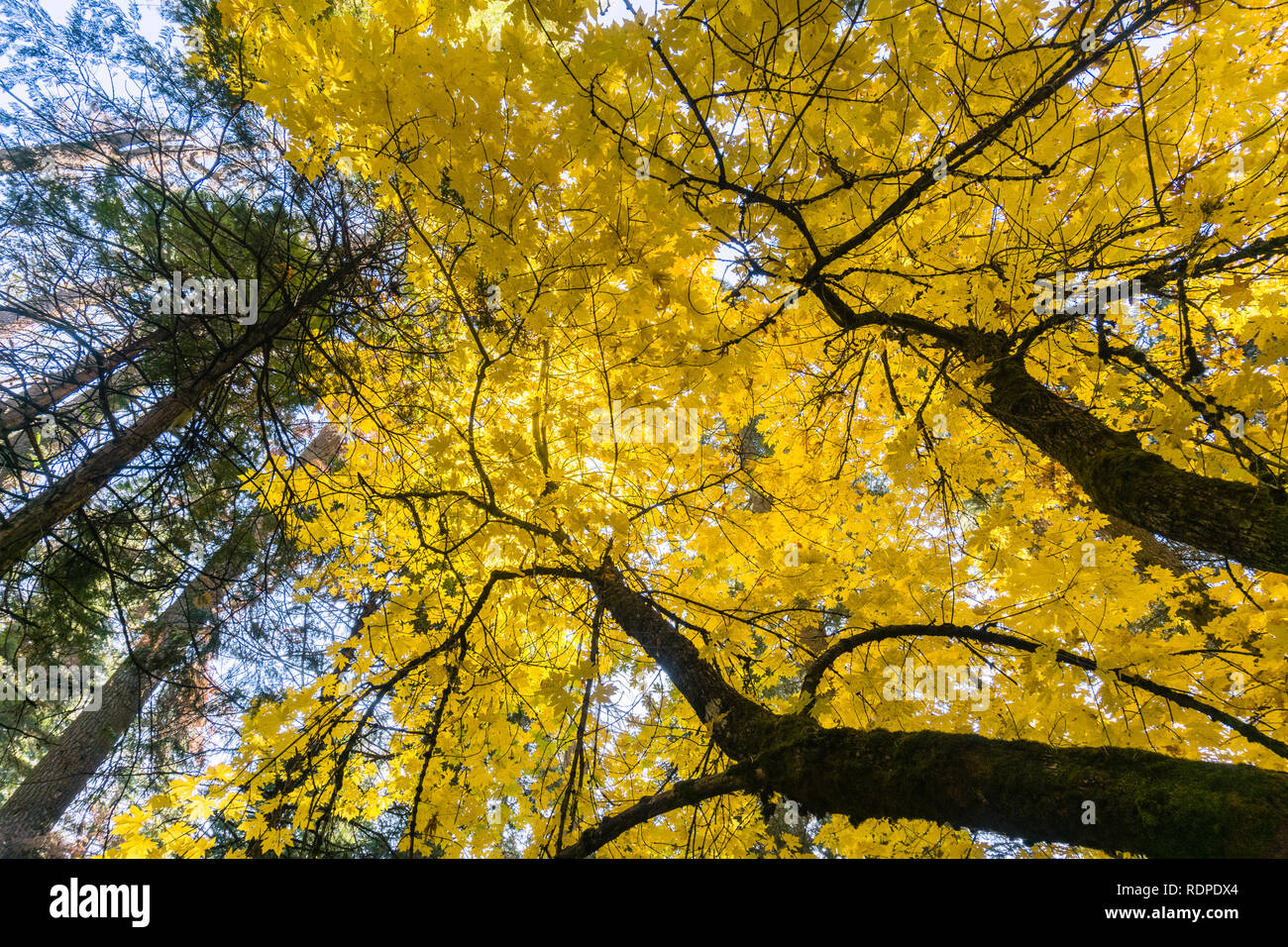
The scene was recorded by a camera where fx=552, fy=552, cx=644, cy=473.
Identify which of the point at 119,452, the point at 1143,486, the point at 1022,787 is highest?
the point at 119,452

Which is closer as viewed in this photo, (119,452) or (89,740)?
(119,452)

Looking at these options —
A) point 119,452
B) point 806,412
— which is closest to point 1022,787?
point 806,412

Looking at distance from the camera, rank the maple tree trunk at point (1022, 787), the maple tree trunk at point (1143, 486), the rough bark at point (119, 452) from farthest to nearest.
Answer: the rough bark at point (119, 452)
the maple tree trunk at point (1143, 486)
the maple tree trunk at point (1022, 787)

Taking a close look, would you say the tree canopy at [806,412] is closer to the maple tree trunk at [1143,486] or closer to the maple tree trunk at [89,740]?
the maple tree trunk at [1143,486]

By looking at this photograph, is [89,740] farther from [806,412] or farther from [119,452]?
[806,412]

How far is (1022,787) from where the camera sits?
1.84 meters

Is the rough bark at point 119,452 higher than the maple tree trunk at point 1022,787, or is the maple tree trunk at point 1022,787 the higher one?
the rough bark at point 119,452

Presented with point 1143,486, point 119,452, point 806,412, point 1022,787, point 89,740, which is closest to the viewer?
point 1022,787

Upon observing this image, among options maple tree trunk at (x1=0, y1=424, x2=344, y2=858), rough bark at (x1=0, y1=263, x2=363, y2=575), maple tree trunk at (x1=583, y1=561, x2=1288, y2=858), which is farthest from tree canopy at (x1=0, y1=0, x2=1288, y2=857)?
maple tree trunk at (x1=0, y1=424, x2=344, y2=858)

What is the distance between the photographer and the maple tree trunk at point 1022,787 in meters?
1.53

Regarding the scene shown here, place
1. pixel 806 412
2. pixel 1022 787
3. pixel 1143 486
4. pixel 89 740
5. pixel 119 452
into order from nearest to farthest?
1. pixel 1022 787
2. pixel 1143 486
3. pixel 119 452
4. pixel 806 412
5. pixel 89 740

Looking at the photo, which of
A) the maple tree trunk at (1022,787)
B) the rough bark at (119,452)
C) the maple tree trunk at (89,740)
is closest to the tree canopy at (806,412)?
the maple tree trunk at (1022,787)

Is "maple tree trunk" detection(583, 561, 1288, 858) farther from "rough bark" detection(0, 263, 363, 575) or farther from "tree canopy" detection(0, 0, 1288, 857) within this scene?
"rough bark" detection(0, 263, 363, 575)

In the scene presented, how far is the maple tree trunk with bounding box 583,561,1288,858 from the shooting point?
1528 mm
